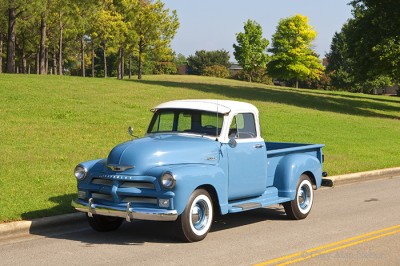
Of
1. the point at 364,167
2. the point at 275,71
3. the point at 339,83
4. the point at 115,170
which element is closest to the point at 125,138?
the point at 364,167

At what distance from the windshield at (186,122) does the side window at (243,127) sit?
26 centimetres

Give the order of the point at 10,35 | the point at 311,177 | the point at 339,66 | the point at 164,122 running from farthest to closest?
the point at 339,66
the point at 10,35
the point at 311,177
the point at 164,122

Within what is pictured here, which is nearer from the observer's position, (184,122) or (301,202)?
(184,122)

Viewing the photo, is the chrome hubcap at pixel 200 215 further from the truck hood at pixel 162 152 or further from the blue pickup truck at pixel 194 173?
the truck hood at pixel 162 152

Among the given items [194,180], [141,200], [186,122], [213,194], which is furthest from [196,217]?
[186,122]

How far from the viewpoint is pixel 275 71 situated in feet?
288

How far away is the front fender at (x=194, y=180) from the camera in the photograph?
800 cm

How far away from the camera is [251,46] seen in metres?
95.4

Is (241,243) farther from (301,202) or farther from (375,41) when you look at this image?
(375,41)

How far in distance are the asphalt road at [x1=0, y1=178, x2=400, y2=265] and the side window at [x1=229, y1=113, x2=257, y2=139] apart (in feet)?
4.88

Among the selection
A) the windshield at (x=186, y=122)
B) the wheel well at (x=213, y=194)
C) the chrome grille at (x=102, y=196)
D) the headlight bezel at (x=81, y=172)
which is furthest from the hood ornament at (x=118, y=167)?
the windshield at (x=186, y=122)

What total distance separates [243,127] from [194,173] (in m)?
1.74

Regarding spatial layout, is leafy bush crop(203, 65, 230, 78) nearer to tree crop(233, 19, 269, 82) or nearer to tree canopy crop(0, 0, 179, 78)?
tree crop(233, 19, 269, 82)

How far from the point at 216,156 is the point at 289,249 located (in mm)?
1720
